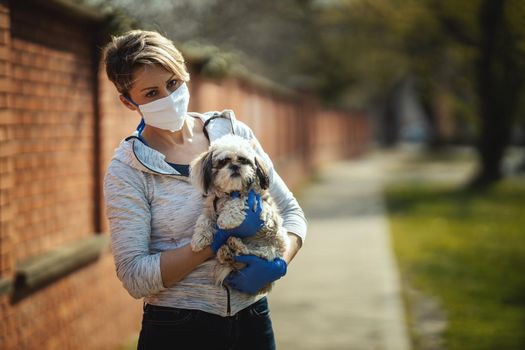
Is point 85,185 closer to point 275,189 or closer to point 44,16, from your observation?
point 44,16

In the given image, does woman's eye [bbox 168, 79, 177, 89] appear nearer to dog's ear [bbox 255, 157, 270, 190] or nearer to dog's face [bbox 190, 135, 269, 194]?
dog's face [bbox 190, 135, 269, 194]

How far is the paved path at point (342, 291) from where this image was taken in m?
6.38

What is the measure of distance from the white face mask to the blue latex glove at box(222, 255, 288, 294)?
0.59m

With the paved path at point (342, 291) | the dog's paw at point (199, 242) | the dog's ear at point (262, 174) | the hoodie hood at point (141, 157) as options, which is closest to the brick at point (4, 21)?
the hoodie hood at point (141, 157)

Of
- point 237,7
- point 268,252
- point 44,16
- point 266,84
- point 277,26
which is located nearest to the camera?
point 268,252

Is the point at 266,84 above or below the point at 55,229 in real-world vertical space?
above

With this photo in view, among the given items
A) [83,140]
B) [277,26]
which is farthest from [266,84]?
[277,26]

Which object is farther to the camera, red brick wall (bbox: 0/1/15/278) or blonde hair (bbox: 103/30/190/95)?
red brick wall (bbox: 0/1/15/278)

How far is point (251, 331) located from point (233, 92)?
9815 mm

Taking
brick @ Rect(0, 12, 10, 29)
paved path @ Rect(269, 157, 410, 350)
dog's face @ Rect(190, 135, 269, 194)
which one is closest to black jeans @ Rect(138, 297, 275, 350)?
dog's face @ Rect(190, 135, 269, 194)

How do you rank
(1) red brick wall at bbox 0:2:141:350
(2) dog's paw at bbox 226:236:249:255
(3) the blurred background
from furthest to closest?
1. (3) the blurred background
2. (1) red brick wall at bbox 0:2:141:350
3. (2) dog's paw at bbox 226:236:249:255

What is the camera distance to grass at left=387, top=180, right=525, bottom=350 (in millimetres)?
6605

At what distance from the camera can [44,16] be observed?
16.4ft

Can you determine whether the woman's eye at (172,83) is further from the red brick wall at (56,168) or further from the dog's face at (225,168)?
the red brick wall at (56,168)
